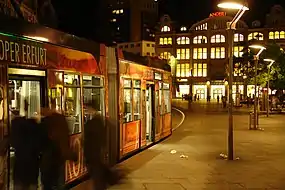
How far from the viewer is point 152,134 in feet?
55.7

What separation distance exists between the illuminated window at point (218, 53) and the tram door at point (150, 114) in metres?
91.1

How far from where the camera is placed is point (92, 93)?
34.7 feet

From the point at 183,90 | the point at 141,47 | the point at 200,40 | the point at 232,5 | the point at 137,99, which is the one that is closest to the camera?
the point at 232,5

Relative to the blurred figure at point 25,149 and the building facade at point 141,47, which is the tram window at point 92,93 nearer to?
the blurred figure at point 25,149

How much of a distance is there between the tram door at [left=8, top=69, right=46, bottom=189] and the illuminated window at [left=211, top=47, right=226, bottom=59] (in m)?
100

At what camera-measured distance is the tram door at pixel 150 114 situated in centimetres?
1633

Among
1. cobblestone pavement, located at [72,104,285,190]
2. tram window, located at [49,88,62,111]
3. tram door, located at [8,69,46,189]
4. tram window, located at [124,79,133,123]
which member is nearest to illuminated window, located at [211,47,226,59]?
cobblestone pavement, located at [72,104,285,190]

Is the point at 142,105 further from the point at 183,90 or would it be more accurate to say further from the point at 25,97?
the point at 183,90

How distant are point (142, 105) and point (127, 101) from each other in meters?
1.72

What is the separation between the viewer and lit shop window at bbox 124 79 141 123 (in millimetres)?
13344

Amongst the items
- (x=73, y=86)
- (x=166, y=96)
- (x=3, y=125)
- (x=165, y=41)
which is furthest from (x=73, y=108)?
(x=165, y=41)

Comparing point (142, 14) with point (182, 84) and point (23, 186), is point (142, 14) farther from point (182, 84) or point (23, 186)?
point (23, 186)

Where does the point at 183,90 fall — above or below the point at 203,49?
below

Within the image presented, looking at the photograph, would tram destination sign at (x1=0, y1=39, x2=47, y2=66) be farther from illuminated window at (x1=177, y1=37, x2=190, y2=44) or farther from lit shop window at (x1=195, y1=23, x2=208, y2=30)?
illuminated window at (x1=177, y1=37, x2=190, y2=44)
